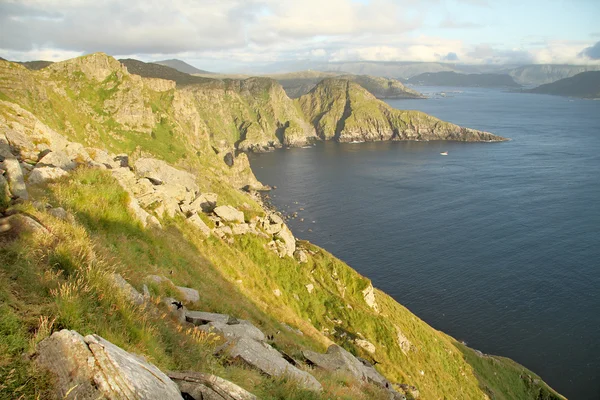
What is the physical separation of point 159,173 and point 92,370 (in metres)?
45.4

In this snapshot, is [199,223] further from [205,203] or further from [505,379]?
[505,379]

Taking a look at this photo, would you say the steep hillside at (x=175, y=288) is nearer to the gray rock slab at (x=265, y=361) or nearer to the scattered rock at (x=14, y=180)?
the scattered rock at (x=14, y=180)

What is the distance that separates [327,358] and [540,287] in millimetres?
84664

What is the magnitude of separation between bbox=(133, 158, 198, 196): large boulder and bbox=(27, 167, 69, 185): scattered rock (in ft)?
43.9

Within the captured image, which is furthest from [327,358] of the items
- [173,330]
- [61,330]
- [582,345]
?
[582,345]

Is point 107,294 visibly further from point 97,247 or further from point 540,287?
point 540,287

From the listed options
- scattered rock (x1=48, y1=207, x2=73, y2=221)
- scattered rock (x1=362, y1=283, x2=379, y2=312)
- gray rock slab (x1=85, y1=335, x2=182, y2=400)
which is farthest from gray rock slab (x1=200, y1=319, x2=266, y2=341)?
scattered rock (x1=362, y1=283, x2=379, y2=312)

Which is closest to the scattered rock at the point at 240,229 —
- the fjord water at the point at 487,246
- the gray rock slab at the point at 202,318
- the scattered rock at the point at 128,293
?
the gray rock slab at the point at 202,318

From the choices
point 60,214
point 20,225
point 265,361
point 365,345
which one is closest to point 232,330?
point 265,361

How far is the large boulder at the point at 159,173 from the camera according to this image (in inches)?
1424

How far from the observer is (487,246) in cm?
10238

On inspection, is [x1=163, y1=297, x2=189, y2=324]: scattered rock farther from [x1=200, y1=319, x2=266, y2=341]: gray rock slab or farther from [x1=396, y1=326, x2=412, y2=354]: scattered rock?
[x1=396, y1=326, x2=412, y2=354]: scattered rock

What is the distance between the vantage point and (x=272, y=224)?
45562 mm

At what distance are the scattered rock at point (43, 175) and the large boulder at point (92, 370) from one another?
44.4 ft
